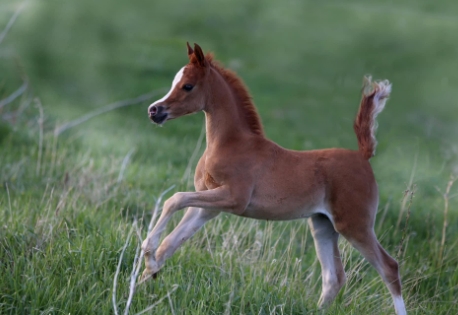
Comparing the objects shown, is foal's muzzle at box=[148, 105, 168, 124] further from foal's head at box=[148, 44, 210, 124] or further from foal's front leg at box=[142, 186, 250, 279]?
foal's front leg at box=[142, 186, 250, 279]

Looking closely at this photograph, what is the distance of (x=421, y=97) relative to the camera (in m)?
17.2

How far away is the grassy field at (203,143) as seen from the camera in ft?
19.0

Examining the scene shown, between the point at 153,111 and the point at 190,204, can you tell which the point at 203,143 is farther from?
the point at 190,204

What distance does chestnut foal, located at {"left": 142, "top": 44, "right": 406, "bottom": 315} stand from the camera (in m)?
5.45

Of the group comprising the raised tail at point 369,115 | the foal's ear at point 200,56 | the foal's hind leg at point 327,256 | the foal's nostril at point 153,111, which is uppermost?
the foal's ear at point 200,56

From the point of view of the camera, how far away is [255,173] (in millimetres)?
5562

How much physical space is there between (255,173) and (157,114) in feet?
2.79

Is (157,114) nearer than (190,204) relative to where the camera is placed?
No

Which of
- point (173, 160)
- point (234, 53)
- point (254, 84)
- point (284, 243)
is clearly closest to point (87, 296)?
point (284, 243)

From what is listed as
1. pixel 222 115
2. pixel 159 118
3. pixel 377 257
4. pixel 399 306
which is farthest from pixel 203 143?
pixel 159 118

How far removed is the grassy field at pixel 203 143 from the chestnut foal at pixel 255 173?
0.53 m

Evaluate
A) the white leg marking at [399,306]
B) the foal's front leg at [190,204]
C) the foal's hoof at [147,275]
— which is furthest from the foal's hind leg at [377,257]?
the foal's hoof at [147,275]

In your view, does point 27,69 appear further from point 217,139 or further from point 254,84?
point 217,139

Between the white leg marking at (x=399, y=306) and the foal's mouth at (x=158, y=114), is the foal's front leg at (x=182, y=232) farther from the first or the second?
the white leg marking at (x=399, y=306)
